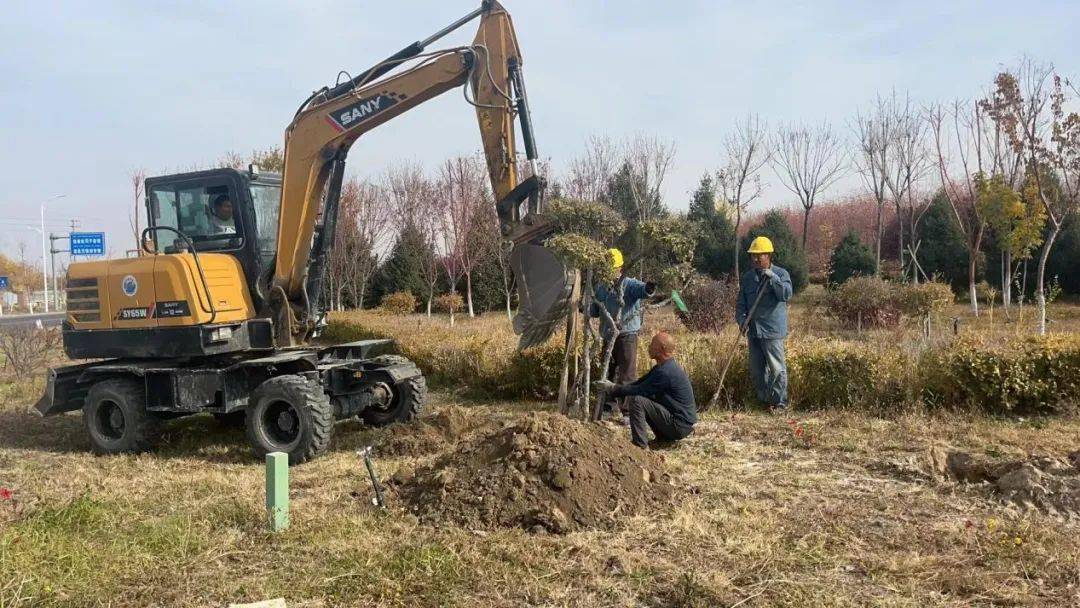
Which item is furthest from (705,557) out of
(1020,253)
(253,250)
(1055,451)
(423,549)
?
(1020,253)

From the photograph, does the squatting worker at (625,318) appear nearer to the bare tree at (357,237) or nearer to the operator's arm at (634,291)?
the operator's arm at (634,291)

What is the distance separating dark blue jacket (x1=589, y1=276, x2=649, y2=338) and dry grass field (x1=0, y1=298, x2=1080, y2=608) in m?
1.61

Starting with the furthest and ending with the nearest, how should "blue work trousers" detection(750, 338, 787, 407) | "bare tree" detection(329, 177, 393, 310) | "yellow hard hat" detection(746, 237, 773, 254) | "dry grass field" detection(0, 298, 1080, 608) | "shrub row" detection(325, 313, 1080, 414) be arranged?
"bare tree" detection(329, 177, 393, 310) → "blue work trousers" detection(750, 338, 787, 407) → "yellow hard hat" detection(746, 237, 773, 254) → "shrub row" detection(325, 313, 1080, 414) → "dry grass field" detection(0, 298, 1080, 608)

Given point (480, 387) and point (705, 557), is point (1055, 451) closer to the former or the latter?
point (705, 557)

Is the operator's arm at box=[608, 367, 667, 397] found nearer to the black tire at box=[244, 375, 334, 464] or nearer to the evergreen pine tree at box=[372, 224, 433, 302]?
the black tire at box=[244, 375, 334, 464]

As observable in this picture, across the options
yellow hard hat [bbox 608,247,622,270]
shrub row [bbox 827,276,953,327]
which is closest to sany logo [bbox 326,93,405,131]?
yellow hard hat [bbox 608,247,622,270]

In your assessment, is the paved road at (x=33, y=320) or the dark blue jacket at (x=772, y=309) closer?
the dark blue jacket at (x=772, y=309)

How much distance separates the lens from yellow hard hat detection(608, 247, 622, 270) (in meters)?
6.37

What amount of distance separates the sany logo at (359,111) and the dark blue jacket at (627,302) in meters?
2.55

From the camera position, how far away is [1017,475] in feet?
15.4

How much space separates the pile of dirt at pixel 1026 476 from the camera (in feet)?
14.5

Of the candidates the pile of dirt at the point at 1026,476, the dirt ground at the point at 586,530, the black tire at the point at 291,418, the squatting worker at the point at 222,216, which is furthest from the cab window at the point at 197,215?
the pile of dirt at the point at 1026,476

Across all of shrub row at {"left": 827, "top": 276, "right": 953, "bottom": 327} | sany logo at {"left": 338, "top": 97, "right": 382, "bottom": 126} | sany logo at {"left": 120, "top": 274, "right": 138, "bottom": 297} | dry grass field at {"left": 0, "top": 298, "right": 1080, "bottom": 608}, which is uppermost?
sany logo at {"left": 338, "top": 97, "right": 382, "bottom": 126}

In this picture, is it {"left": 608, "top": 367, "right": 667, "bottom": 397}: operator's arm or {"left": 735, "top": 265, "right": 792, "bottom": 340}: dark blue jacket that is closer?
{"left": 608, "top": 367, "right": 667, "bottom": 397}: operator's arm
